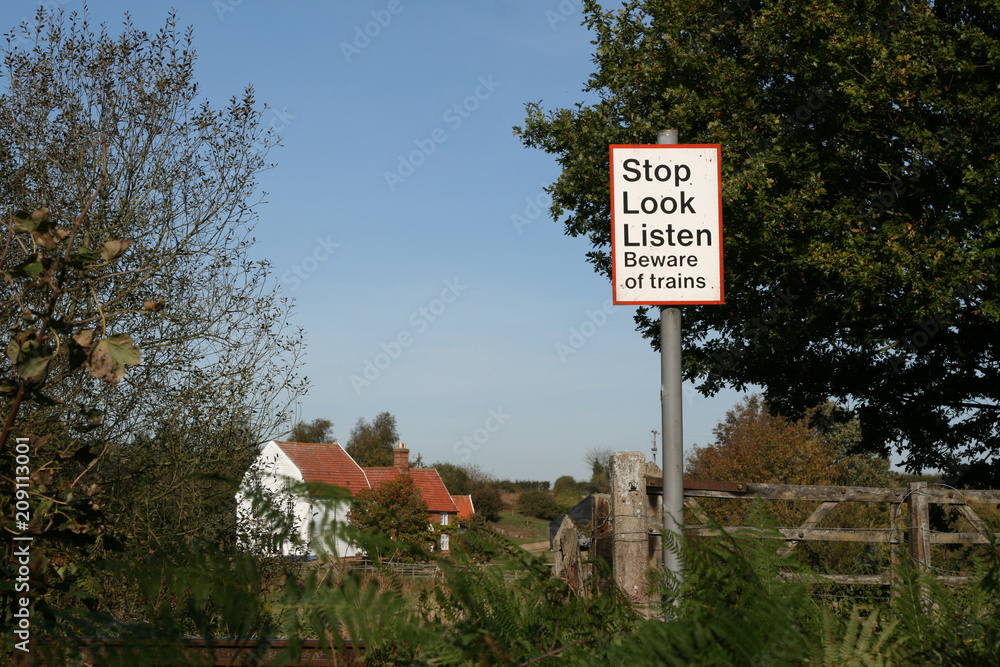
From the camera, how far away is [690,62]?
15.1 metres

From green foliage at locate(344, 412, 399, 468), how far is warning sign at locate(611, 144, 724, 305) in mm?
76769

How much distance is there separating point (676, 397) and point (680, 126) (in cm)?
1186

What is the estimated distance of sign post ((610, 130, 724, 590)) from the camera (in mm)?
3768

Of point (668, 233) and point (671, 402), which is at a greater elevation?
point (668, 233)

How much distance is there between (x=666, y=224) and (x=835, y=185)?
496 inches

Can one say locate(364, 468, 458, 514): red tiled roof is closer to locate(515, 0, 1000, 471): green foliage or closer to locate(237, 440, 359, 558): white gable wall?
locate(515, 0, 1000, 471): green foliage

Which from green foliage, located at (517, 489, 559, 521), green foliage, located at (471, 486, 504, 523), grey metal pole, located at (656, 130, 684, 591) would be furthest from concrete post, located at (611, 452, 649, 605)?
green foliage, located at (517, 489, 559, 521)

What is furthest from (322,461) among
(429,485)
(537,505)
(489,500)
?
(537,505)

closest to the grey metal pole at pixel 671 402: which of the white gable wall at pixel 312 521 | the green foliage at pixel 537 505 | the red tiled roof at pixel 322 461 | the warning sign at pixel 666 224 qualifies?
the warning sign at pixel 666 224

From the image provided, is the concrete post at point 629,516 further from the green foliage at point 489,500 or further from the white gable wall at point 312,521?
the green foliage at point 489,500

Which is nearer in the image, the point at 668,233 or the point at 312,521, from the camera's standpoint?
the point at 312,521

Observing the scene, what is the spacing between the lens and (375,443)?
289ft

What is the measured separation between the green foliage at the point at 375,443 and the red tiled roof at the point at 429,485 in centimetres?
1636

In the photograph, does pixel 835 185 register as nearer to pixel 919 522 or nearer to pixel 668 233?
pixel 919 522
